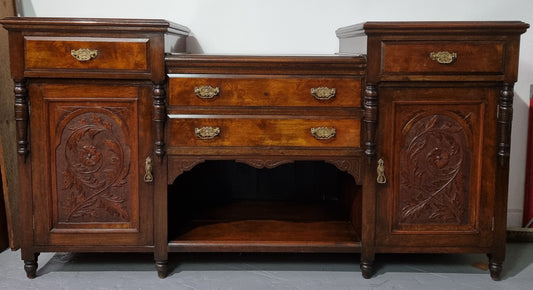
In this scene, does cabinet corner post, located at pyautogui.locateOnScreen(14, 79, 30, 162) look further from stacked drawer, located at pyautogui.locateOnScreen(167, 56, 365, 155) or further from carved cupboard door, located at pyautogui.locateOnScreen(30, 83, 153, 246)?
stacked drawer, located at pyautogui.locateOnScreen(167, 56, 365, 155)

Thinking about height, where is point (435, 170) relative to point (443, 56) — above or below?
below

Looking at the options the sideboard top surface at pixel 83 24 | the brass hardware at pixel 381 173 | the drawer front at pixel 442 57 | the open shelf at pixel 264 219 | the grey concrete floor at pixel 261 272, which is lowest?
the grey concrete floor at pixel 261 272

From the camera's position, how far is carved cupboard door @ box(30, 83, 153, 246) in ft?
7.61

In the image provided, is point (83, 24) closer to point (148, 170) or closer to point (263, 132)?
point (148, 170)

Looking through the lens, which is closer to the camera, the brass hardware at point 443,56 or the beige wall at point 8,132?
the brass hardware at point 443,56

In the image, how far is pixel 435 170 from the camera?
93.7 inches

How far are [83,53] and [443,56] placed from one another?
1.43 metres

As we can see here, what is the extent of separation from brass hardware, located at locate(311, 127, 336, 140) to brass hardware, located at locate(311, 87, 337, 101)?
13 cm

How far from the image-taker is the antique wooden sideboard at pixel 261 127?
89.6 inches

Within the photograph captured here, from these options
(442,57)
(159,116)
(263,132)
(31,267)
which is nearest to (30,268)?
(31,267)

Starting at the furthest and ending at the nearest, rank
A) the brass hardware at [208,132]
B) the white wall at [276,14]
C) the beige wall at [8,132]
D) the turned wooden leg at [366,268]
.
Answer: the white wall at [276,14] < the beige wall at [8,132] < the turned wooden leg at [366,268] < the brass hardware at [208,132]

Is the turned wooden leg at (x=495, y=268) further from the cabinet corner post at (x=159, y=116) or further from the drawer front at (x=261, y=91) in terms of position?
the cabinet corner post at (x=159, y=116)

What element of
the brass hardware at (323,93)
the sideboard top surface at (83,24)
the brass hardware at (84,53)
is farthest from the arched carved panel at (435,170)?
the brass hardware at (84,53)

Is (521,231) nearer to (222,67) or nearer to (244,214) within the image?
(244,214)
